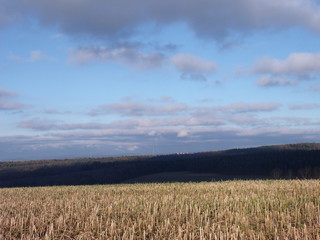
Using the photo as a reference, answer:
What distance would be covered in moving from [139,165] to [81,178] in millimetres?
30828

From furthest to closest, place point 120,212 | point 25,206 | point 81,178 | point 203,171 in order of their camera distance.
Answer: point 81,178 < point 203,171 < point 25,206 < point 120,212

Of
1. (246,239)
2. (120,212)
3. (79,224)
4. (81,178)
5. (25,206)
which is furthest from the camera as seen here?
(81,178)

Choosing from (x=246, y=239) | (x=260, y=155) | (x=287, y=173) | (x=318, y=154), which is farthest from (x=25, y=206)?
(x=260, y=155)

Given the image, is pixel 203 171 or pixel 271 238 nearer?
pixel 271 238

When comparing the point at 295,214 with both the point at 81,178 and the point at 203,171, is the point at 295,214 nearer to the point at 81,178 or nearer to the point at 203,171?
the point at 203,171

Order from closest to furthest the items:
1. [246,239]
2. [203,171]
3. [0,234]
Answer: [246,239] → [0,234] → [203,171]

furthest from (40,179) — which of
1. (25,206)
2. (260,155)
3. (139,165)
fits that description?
(25,206)

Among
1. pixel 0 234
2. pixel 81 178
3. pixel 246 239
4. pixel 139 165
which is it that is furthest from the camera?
pixel 139 165

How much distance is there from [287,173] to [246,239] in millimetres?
129775

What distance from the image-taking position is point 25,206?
68.7 feet

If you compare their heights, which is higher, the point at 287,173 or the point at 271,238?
the point at 271,238

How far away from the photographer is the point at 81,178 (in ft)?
568

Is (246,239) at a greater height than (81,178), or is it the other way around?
(246,239)

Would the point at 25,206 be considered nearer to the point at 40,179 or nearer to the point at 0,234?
the point at 0,234
